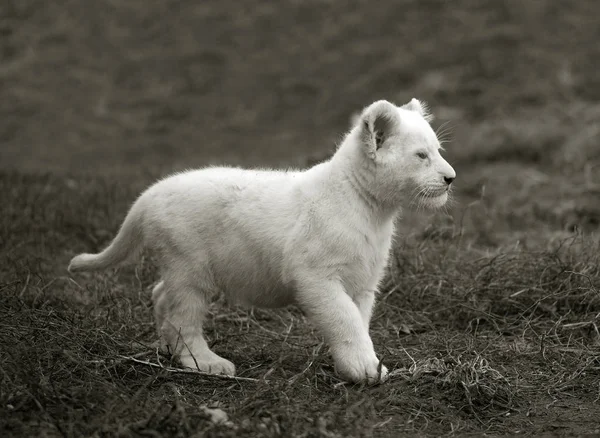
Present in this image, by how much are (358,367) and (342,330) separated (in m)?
0.21

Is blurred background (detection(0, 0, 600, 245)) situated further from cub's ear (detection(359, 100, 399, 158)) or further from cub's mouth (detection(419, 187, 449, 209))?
cub's ear (detection(359, 100, 399, 158))

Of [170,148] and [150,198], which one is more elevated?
[150,198]

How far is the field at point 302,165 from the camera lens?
4383 millimetres

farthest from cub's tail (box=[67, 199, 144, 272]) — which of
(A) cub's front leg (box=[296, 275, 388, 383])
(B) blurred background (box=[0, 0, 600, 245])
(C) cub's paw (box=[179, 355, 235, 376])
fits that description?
(B) blurred background (box=[0, 0, 600, 245])

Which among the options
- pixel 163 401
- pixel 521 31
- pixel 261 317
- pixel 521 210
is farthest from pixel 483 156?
pixel 163 401

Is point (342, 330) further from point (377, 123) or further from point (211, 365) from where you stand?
point (377, 123)

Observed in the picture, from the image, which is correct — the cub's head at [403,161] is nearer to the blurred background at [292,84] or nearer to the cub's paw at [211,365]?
the cub's paw at [211,365]

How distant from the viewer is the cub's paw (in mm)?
4938

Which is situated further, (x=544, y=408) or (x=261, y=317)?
(x=261, y=317)

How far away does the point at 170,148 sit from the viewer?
13859 mm

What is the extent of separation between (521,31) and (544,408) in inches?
425

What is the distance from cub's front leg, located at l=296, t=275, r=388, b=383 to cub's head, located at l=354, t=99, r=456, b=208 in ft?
2.13

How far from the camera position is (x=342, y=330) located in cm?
466

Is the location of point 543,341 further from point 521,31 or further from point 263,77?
point 263,77
